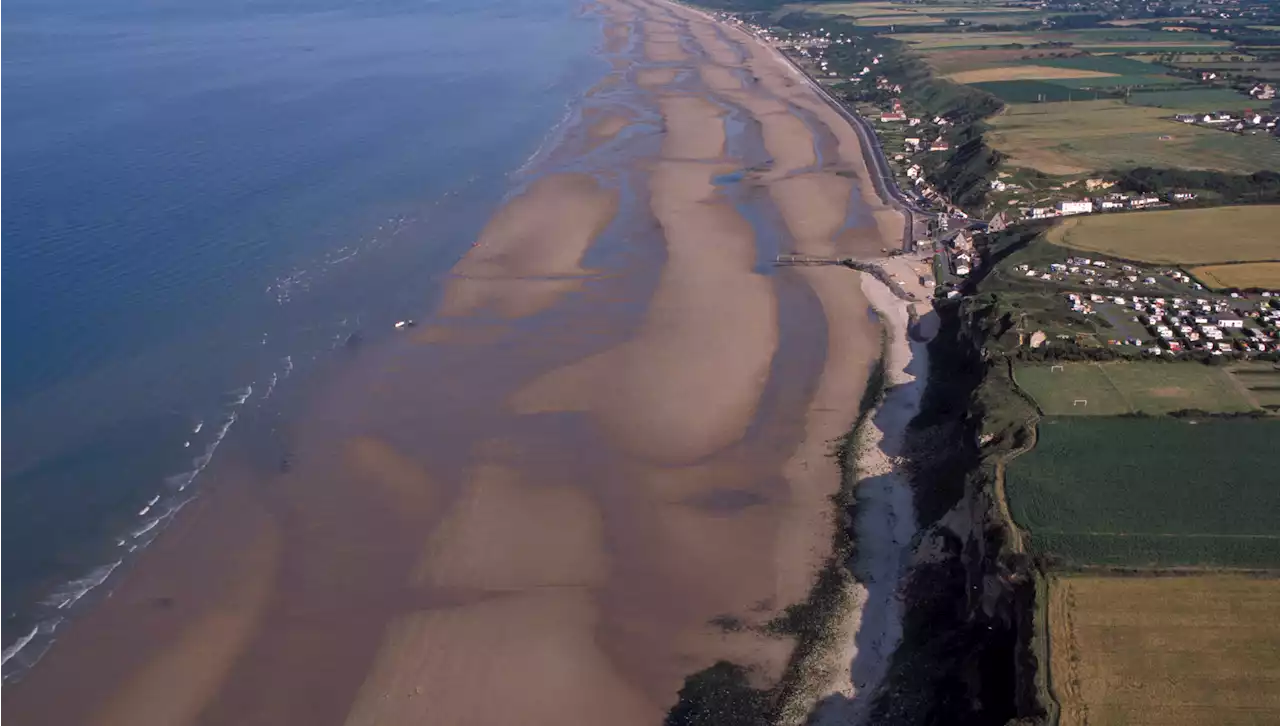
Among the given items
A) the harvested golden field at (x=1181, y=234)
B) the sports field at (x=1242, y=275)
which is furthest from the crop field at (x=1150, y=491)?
the harvested golden field at (x=1181, y=234)

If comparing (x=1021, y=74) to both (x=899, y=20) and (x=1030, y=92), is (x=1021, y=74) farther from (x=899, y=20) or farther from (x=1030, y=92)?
(x=899, y=20)

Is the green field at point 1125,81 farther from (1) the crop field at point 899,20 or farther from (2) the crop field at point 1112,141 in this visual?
(1) the crop field at point 899,20

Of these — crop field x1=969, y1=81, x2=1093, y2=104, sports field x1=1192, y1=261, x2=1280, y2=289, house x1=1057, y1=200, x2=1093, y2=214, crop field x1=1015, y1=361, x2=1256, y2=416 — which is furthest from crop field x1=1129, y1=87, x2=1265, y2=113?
crop field x1=1015, y1=361, x2=1256, y2=416

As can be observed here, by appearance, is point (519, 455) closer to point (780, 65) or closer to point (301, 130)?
point (301, 130)

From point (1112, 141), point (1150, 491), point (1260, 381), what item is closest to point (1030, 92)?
point (1112, 141)

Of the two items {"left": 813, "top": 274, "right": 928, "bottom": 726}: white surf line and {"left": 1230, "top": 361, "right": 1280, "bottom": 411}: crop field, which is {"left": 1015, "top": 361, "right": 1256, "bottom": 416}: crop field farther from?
{"left": 813, "top": 274, "right": 928, "bottom": 726}: white surf line
